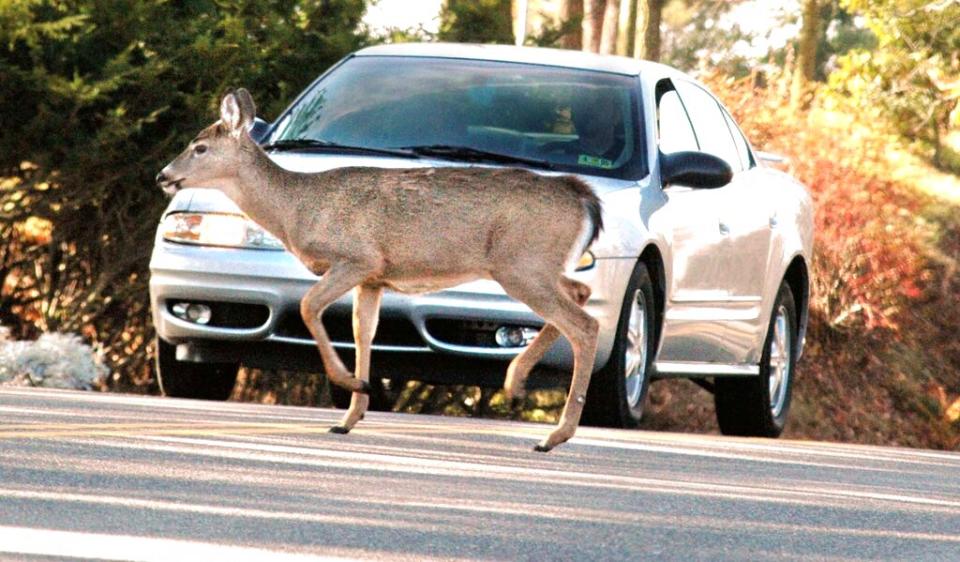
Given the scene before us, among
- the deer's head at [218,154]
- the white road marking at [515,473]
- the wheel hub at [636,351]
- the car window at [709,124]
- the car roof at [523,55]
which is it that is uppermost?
the deer's head at [218,154]

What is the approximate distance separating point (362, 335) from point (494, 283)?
1.64m

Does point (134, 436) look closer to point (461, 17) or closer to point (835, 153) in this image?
point (461, 17)

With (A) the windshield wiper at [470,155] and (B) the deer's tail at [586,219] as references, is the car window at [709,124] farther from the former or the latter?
(B) the deer's tail at [586,219]

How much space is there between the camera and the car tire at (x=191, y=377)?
1238 centimetres

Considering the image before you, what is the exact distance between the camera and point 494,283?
11.6 m

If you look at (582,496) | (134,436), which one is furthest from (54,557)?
(134,436)

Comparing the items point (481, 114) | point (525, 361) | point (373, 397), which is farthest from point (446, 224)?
point (373, 397)

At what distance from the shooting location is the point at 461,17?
19.2 meters

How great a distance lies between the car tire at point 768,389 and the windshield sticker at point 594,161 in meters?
2.14

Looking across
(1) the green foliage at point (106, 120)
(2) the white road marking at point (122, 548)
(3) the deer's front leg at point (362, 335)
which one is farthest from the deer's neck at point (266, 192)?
(1) the green foliage at point (106, 120)

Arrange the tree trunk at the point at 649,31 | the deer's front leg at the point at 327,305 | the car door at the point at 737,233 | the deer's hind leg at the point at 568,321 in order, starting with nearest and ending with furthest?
the deer's front leg at the point at 327,305, the deer's hind leg at the point at 568,321, the car door at the point at 737,233, the tree trunk at the point at 649,31

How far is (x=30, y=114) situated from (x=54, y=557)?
10.5 m

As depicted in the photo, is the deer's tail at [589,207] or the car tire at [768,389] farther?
the car tire at [768,389]

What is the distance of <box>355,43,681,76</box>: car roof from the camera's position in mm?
12844
